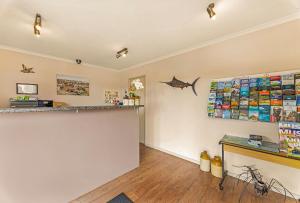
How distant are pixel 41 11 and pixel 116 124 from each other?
1.81 meters

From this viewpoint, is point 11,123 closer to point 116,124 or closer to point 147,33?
point 116,124

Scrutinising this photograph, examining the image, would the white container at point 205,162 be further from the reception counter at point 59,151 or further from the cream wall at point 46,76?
the cream wall at point 46,76

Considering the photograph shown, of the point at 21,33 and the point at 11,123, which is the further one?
the point at 21,33

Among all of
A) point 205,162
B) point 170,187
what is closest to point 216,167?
point 205,162

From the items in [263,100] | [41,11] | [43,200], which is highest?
[41,11]

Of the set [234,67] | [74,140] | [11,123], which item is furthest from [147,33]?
A: [11,123]

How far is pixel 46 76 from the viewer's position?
3133 millimetres

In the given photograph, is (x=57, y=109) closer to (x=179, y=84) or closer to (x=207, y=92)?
(x=179, y=84)

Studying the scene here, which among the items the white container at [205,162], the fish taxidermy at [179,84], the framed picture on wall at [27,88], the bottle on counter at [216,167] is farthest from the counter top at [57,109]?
the framed picture on wall at [27,88]

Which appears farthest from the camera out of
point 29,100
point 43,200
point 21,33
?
point 29,100

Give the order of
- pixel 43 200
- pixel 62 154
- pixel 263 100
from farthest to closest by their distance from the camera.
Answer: pixel 263 100, pixel 62 154, pixel 43 200

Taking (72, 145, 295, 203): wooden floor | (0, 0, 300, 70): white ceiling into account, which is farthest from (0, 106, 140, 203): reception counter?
(0, 0, 300, 70): white ceiling

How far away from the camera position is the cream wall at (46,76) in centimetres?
263

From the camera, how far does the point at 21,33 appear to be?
212 cm
